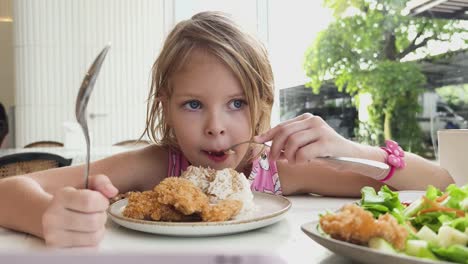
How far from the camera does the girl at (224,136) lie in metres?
0.86

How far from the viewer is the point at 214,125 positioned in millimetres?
941

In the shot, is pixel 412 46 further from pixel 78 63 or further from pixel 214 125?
pixel 78 63

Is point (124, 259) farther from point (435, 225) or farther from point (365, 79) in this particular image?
point (365, 79)

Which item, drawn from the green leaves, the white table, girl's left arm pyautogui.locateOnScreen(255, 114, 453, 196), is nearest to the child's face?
girl's left arm pyautogui.locateOnScreen(255, 114, 453, 196)

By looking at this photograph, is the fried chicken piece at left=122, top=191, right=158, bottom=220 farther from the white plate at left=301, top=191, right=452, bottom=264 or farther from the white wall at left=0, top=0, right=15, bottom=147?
the white wall at left=0, top=0, right=15, bottom=147

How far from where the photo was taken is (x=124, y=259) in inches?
8.5

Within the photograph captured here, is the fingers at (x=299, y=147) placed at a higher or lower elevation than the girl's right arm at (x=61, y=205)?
higher

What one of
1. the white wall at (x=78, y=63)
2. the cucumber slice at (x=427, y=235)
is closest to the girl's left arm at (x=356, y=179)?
the cucumber slice at (x=427, y=235)

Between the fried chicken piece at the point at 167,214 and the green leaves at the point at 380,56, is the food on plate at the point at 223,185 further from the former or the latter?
the green leaves at the point at 380,56

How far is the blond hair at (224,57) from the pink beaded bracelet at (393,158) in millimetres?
325

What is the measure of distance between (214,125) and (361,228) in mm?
552

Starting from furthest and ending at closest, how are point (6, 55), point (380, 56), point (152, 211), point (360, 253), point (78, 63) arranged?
point (6, 55)
point (78, 63)
point (380, 56)
point (152, 211)
point (360, 253)

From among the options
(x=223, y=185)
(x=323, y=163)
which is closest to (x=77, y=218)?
(x=223, y=185)

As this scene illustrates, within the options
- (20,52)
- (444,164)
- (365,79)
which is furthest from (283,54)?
(444,164)
